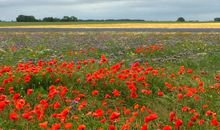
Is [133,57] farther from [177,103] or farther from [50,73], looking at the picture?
[177,103]

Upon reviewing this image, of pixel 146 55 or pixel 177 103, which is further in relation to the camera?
pixel 146 55

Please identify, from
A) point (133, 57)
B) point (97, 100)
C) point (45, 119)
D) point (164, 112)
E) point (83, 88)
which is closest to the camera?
point (45, 119)

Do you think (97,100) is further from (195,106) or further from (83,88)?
(195,106)

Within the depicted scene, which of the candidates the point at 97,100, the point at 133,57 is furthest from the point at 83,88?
the point at 133,57

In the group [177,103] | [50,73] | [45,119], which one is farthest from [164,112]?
[50,73]

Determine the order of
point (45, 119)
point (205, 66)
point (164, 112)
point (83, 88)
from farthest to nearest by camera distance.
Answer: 1. point (205, 66)
2. point (83, 88)
3. point (164, 112)
4. point (45, 119)

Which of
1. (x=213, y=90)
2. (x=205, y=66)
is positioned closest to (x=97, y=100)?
(x=213, y=90)

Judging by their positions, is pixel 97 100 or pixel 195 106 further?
pixel 97 100

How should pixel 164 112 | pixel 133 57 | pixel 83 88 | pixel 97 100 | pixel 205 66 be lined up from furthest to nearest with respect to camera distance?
1. pixel 133 57
2. pixel 205 66
3. pixel 83 88
4. pixel 97 100
5. pixel 164 112

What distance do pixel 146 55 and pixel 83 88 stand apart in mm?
8278

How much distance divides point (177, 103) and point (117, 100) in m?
1.20

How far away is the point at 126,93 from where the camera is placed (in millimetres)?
9438

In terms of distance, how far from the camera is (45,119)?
290 inches

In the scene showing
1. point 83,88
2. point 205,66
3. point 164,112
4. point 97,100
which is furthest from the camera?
point 205,66
